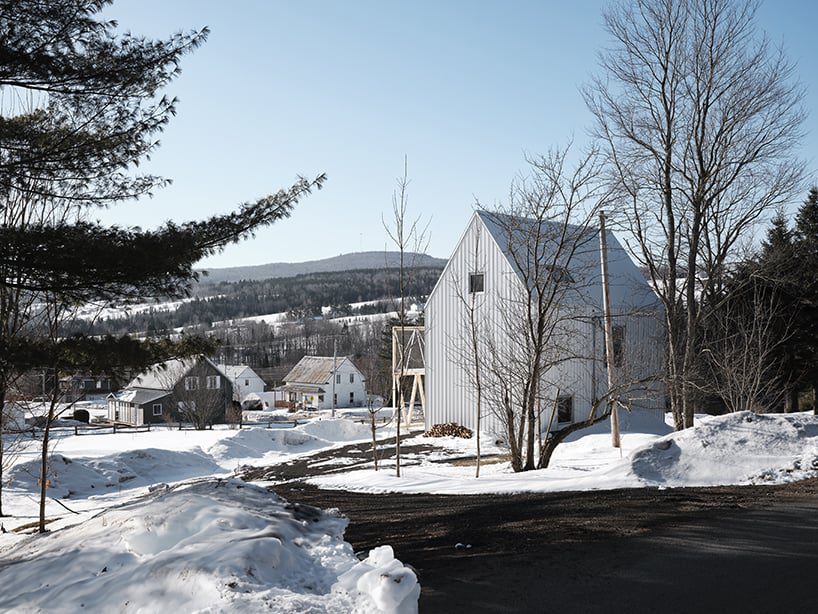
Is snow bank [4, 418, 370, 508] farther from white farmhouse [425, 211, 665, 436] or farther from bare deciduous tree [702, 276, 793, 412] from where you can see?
bare deciduous tree [702, 276, 793, 412]

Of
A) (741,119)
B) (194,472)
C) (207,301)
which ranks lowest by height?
(194,472)

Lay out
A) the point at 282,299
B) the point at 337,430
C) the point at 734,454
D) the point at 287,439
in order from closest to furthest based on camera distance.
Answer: the point at 734,454, the point at 287,439, the point at 337,430, the point at 282,299

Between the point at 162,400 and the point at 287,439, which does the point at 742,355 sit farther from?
the point at 162,400

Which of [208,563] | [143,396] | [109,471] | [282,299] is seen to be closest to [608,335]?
[208,563]

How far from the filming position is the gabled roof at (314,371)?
73.1m

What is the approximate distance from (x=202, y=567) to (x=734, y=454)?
9.51 m

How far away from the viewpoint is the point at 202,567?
Result: 5.32 metres

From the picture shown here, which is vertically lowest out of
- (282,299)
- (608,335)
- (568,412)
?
(568,412)

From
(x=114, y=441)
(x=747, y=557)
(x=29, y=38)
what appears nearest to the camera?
(x=747, y=557)

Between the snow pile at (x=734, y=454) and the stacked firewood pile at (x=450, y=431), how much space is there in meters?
16.2

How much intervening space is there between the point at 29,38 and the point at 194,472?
67.3 feet

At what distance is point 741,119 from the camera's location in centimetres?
1731

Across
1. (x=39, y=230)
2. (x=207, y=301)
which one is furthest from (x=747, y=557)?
(x=207, y=301)

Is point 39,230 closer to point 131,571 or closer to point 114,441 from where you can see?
point 131,571
